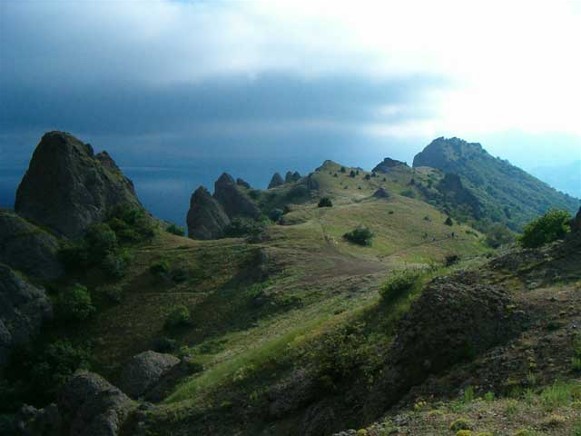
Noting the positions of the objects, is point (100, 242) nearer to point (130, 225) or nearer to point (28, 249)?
point (28, 249)

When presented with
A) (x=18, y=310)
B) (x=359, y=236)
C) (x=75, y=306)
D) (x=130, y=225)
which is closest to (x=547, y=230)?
(x=359, y=236)

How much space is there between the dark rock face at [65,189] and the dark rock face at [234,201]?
40.4m

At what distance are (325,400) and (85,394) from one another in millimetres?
15011

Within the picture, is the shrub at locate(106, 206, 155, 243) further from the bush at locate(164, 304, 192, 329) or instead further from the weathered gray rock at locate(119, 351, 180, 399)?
the weathered gray rock at locate(119, 351, 180, 399)

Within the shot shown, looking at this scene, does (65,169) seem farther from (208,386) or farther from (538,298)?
(538,298)

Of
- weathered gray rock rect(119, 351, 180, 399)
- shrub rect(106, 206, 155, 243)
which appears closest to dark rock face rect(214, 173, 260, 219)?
shrub rect(106, 206, 155, 243)

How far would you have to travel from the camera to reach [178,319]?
49.8 meters

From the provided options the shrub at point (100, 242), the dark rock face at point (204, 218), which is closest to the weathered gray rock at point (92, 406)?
the shrub at point (100, 242)

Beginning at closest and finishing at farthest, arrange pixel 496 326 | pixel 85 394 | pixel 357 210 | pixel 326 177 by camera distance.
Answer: pixel 496 326 → pixel 85 394 → pixel 357 210 → pixel 326 177

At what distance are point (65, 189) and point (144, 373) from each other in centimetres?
4826

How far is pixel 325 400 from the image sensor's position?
62.4 ft

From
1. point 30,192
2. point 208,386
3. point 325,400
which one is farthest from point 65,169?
point 325,400

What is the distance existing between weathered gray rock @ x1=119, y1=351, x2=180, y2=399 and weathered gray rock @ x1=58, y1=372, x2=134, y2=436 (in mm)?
3907

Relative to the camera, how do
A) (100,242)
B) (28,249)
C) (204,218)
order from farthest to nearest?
(204,218) < (100,242) < (28,249)
